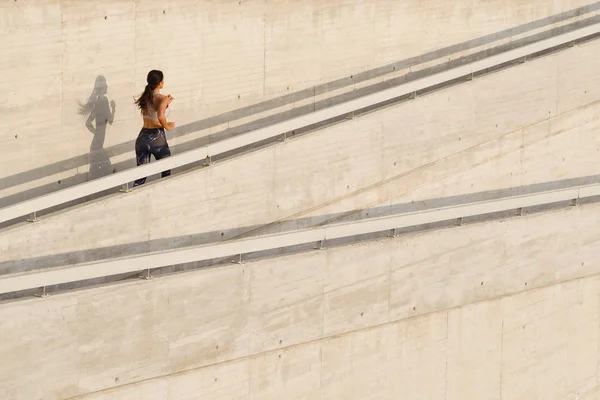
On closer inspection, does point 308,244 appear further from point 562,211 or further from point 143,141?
point 562,211

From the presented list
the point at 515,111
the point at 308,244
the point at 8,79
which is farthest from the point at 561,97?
the point at 8,79

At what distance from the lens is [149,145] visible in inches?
601

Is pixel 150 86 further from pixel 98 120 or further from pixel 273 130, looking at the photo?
pixel 273 130

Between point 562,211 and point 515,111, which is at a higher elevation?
point 515,111

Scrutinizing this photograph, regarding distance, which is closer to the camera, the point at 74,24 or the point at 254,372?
the point at 74,24

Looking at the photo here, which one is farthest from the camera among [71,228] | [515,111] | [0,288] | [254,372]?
[515,111]

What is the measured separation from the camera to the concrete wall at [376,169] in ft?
48.5

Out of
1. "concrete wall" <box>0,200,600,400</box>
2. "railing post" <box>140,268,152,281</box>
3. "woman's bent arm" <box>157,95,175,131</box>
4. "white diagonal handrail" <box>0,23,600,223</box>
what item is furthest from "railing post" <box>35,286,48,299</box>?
"woman's bent arm" <box>157,95,175,131</box>

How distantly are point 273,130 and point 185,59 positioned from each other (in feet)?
3.59

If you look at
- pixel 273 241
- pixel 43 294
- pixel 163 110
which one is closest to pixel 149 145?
pixel 163 110

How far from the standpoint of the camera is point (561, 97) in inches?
771

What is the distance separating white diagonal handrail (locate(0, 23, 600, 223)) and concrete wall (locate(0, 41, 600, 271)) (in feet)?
0.76

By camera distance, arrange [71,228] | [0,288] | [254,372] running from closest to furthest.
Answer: [0,288]
[71,228]
[254,372]

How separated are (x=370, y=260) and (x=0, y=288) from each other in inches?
191
